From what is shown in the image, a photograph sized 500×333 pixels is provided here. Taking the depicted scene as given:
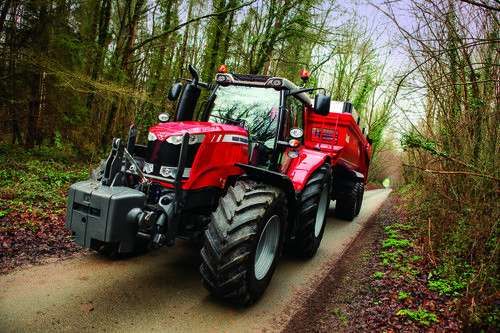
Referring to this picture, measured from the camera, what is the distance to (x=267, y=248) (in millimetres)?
4273

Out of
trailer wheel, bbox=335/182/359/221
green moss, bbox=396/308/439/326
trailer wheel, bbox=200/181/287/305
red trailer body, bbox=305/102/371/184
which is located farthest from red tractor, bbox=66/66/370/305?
trailer wheel, bbox=335/182/359/221

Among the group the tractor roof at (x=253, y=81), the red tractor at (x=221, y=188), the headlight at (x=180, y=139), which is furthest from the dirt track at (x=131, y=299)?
the tractor roof at (x=253, y=81)

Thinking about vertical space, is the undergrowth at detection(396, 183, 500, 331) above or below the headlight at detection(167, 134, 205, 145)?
below

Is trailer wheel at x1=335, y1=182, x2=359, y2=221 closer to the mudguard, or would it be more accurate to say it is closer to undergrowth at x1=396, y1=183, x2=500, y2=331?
undergrowth at x1=396, y1=183, x2=500, y2=331

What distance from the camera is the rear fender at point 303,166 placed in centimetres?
508

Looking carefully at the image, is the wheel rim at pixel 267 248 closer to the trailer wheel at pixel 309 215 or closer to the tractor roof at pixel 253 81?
the trailer wheel at pixel 309 215

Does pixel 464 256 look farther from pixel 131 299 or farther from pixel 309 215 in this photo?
pixel 131 299

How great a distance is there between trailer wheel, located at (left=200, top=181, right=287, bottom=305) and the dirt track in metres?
0.30

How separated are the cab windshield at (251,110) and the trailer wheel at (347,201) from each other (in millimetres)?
4459

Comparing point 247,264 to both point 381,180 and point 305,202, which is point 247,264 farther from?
point 381,180

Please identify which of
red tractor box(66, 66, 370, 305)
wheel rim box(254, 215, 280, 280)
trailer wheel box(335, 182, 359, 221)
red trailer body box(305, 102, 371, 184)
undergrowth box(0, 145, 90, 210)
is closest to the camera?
red tractor box(66, 66, 370, 305)

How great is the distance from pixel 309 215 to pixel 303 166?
72 centimetres

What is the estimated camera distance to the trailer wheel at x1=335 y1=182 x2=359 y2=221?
8.95m

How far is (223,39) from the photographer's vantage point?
517 inches
